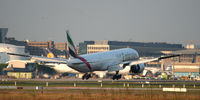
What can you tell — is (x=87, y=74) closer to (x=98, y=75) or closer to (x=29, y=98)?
(x=98, y=75)

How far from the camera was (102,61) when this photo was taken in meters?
84.2

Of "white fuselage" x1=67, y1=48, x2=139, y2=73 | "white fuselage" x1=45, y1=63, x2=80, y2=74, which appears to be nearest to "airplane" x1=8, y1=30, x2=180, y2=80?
"white fuselage" x1=67, y1=48, x2=139, y2=73

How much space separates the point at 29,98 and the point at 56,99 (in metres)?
2.91

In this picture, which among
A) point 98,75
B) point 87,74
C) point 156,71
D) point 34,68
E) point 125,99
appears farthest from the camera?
point 156,71

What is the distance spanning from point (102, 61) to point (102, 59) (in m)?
0.40

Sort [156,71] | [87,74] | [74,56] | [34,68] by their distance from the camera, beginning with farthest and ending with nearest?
[156,71]
[34,68]
[87,74]
[74,56]

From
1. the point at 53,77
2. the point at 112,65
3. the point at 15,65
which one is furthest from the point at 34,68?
the point at 112,65

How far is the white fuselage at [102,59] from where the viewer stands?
7875 cm

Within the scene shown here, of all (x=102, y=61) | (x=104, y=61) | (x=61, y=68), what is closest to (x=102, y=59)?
(x=102, y=61)

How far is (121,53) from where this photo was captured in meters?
89.8

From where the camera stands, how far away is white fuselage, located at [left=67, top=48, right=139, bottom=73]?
78750 millimetres

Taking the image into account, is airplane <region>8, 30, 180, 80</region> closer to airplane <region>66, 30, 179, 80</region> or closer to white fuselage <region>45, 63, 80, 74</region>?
airplane <region>66, 30, 179, 80</region>

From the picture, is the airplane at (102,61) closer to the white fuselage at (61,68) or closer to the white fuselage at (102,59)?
the white fuselage at (102,59)

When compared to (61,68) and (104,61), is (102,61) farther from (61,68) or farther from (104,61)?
(61,68)
